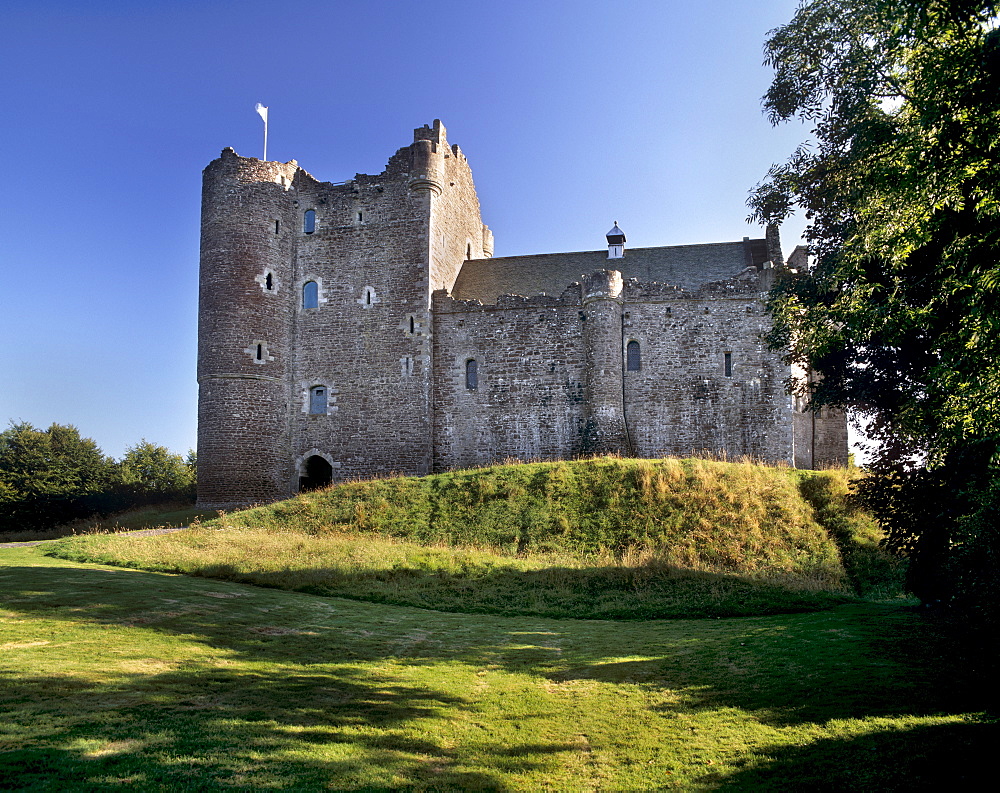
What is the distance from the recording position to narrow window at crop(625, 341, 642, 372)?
3050 centimetres

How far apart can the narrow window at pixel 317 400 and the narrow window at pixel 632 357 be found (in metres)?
13.4

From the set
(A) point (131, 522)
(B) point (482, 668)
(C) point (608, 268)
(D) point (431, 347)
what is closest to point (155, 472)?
(A) point (131, 522)

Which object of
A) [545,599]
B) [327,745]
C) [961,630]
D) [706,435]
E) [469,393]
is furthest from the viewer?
[469,393]

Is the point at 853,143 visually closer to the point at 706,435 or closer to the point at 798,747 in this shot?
the point at 798,747

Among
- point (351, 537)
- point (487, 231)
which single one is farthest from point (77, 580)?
point (487, 231)

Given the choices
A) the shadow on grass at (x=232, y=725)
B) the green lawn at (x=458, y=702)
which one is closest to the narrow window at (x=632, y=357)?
the green lawn at (x=458, y=702)

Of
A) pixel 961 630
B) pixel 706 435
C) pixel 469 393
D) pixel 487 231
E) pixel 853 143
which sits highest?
pixel 487 231

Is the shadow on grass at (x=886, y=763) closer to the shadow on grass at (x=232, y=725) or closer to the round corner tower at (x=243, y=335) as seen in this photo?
the shadow on grass at (x=232, y=725)

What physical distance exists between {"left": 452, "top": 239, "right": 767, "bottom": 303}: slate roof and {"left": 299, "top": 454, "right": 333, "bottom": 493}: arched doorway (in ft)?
32.1

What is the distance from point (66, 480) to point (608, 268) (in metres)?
29.7

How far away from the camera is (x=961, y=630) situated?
10.1m

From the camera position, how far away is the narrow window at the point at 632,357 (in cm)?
3050

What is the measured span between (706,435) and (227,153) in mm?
23898

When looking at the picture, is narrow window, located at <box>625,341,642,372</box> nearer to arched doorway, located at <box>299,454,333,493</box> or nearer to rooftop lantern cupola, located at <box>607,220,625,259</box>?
rooftop lantern cupola, located at <box>607,220,625,259</box>
